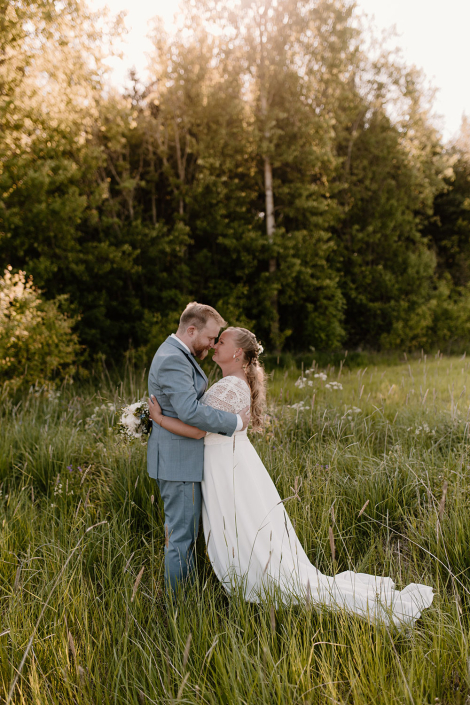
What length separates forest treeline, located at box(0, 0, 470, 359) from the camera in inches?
460

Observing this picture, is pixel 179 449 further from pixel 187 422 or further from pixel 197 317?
pixel 197 317

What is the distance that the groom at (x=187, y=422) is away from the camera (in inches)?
126

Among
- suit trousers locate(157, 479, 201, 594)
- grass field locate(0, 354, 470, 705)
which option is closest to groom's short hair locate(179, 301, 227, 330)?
suit trousers locate(157, 479, 201, 594)

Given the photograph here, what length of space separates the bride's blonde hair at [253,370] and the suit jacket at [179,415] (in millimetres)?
408

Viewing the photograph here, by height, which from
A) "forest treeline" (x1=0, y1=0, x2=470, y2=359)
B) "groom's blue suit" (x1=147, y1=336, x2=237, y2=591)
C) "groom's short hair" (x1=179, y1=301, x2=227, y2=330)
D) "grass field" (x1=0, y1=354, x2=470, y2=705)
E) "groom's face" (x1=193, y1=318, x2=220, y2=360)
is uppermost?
"forest treeline" (x1=0, y1=0, x2=470, y2=359)

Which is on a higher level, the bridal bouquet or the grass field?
the bridal bouquet

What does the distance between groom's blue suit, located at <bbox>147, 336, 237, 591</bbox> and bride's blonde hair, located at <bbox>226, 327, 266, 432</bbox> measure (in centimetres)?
42

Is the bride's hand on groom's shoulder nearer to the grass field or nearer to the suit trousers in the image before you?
the suit trousers

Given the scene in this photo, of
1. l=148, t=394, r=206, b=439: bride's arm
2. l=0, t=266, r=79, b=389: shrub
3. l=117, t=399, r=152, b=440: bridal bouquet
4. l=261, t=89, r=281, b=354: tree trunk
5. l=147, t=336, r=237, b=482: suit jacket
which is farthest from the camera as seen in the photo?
l=261, t=89, r=281, b=354: tree trunk

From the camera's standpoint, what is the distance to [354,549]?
3.80 metres

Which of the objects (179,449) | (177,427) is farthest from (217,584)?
(177,427)

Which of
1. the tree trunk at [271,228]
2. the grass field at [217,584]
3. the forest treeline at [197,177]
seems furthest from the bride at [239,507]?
the tree trunk at [271,228]

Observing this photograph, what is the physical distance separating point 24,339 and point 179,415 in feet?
21.1

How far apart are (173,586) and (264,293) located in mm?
12662
